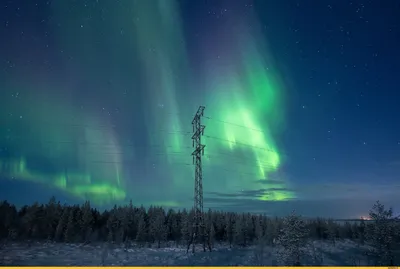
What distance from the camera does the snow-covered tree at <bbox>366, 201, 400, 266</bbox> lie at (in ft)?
108

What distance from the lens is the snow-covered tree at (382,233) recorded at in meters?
32.9

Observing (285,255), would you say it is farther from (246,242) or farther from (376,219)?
(246,242)

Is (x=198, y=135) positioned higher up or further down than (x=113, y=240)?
higher up

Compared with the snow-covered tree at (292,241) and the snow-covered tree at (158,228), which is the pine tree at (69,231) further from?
the snow-covered tree at (292,241)

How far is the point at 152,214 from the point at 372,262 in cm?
5421

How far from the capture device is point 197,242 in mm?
32781

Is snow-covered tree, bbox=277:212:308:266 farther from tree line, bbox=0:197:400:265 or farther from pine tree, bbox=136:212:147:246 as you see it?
pine tree, bbox=136:212:147:246

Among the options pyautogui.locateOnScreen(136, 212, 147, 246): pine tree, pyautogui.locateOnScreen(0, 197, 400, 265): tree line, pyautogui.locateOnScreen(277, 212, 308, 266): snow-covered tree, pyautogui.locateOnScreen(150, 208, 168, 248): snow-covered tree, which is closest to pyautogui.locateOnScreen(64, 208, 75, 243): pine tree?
pyautogui.locateOnScreen(0, 197, 400, 265): tree line

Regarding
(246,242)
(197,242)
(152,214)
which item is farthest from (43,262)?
(246,242)

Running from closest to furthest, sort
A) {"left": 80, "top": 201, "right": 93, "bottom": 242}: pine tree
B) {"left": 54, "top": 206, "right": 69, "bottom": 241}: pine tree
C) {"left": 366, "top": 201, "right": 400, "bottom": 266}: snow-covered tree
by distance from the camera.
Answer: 1. {"left": 366, "top": 201, "right": 400, "bottom": 266}: snow-covered tree
2. {"left": 54, "top": 206, "right": 69, "bottom": 241}: pine tree
3. {"left": 80, "top": 201, "right": 93, "bottom": 242}: pine tree

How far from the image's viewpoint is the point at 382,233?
34125mm

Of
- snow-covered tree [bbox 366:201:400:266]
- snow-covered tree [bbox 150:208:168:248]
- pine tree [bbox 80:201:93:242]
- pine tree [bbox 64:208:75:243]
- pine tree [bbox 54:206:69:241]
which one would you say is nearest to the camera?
snow-covered tree [bbox 366:201:400:266]

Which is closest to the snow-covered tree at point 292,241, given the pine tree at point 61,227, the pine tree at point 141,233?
the pine tree at point 141,233

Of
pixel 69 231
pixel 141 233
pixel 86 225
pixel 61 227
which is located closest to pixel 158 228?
pixel 141 233
